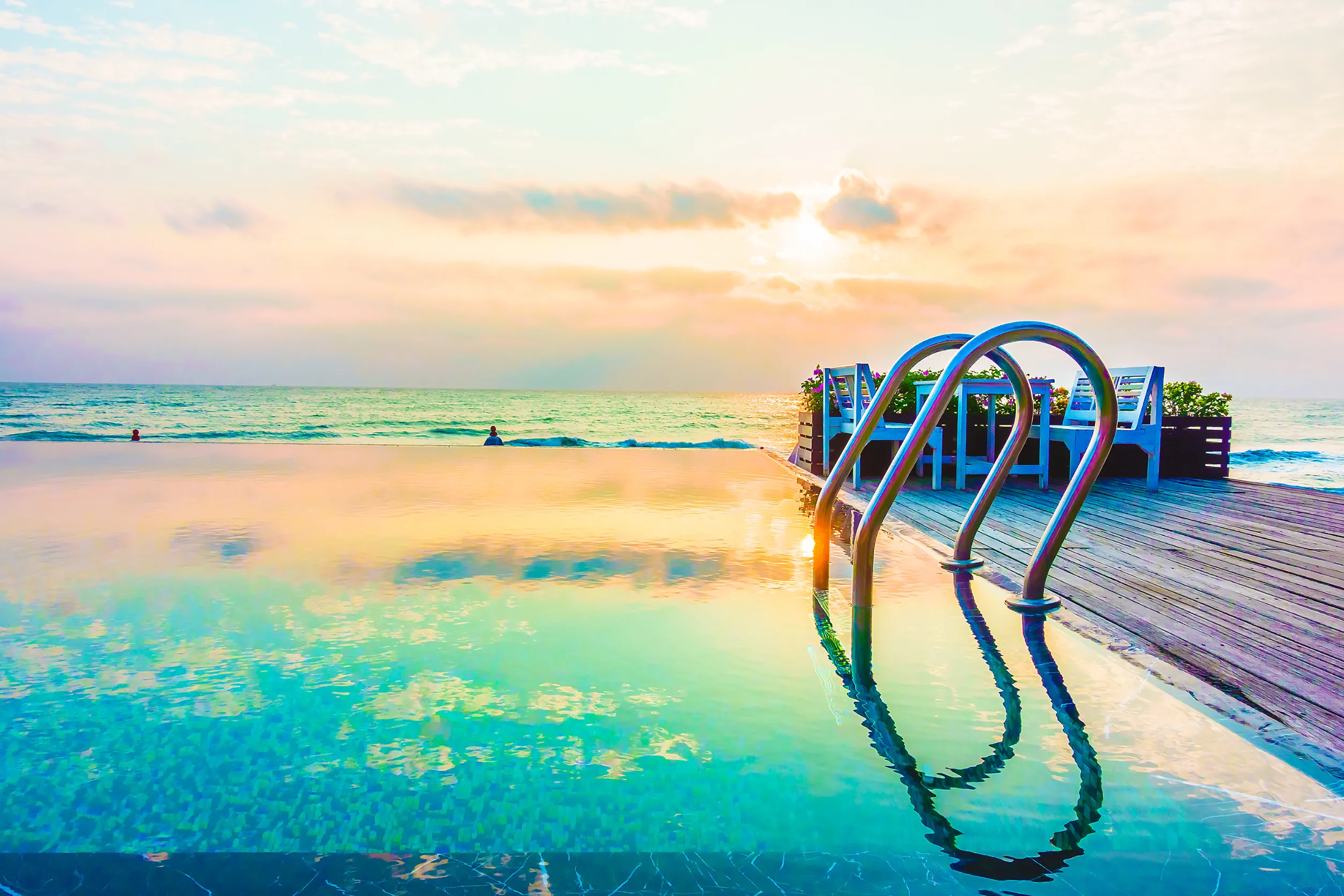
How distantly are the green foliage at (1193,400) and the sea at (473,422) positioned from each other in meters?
2.63

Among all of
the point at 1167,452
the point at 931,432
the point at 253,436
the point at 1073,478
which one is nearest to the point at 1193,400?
the point at 1167,452

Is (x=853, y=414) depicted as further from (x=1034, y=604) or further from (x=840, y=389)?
(x=1034, y=604)

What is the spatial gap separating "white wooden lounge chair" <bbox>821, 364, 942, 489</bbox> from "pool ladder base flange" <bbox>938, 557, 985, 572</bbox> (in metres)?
3.03

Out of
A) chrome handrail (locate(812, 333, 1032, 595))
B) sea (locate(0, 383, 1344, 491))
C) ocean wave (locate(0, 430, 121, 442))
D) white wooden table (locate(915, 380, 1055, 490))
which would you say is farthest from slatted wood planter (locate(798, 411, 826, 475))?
ocean wave (locate(0, 430, 121, 442))

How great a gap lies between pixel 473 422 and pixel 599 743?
137ft

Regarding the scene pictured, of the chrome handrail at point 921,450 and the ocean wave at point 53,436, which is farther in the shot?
the ocean wave at point 53,436

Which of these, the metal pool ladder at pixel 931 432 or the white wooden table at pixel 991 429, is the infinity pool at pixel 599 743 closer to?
the metal pool ladder at pixel 931 432

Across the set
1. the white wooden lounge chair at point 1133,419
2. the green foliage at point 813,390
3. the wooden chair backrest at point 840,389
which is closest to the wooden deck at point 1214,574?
the white wooden lounge chair at point 1133,419

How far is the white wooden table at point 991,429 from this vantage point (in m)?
7.91

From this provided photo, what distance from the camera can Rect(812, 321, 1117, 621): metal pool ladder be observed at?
304 centimetres

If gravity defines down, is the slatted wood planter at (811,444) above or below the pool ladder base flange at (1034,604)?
above

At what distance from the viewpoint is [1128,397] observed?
8273 mm

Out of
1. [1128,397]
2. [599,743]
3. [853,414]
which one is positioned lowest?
[599,743]

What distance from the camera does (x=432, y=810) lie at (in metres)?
1.68
